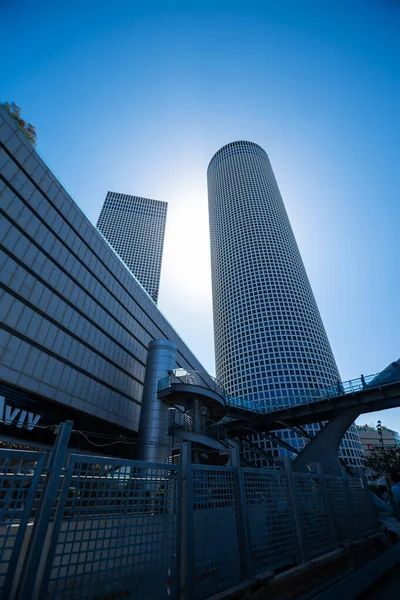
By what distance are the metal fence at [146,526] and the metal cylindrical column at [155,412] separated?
1705cm

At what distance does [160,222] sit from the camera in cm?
11719

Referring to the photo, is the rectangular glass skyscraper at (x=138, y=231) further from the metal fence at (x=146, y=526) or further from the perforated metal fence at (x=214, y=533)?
the perforated metal fence at (x=214, y=533)

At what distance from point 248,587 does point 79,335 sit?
22700 millimetres

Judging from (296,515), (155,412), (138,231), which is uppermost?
(138,231)

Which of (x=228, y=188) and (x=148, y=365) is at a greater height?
(x=228, y=188)

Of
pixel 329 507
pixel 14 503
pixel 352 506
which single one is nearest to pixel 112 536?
pixel 14 503

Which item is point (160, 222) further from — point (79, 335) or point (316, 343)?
point (79, 335)

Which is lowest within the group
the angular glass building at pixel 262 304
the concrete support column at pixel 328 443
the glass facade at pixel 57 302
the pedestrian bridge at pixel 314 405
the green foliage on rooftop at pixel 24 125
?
the concrete support column at pixel 328 443

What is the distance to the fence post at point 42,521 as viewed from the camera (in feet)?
8.66

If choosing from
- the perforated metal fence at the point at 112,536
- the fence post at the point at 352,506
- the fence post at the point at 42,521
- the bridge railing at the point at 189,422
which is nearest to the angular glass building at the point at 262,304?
the bridge railing at the point at 189,422

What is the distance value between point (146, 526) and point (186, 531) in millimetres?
624

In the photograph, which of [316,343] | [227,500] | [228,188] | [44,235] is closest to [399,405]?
[227,500]

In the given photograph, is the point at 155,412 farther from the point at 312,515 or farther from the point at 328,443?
the point at 312,515

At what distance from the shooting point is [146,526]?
3.86 meters
